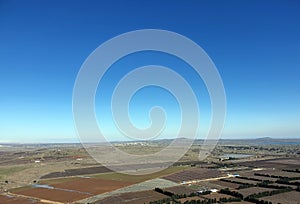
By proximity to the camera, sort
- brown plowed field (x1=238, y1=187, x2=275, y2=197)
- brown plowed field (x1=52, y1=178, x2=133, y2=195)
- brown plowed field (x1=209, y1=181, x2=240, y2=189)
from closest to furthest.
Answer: brown plowed field (x1=238, y1=187, x2=275, y2=197)
brown plowed field (x1=52, y1=178, x2=133, y2=195)
brown plowed field (x1=209, y1=181, x2=240, y2=189)

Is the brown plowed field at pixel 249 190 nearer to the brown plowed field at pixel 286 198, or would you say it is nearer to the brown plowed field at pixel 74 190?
the brown plowed field at pixel 286 198

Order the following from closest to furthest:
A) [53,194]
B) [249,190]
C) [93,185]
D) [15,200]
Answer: [15,200]
[249,190]
[53,194]
[93,185]

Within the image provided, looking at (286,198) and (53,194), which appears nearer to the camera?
(286,198)

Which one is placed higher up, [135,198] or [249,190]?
[249,190]

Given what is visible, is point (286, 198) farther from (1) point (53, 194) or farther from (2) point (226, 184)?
(1) point (53, 194)

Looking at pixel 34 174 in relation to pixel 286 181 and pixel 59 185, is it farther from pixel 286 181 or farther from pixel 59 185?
pixel 286 181

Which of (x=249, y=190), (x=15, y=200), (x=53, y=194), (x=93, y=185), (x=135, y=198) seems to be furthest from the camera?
(x=93, y=185)

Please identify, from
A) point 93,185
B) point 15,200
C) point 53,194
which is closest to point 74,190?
point 53,194

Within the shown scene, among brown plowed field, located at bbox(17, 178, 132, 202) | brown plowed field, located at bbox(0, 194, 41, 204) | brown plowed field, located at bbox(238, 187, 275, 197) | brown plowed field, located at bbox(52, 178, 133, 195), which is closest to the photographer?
brown plowed field, located at bbox(0, 194, 41, 204)

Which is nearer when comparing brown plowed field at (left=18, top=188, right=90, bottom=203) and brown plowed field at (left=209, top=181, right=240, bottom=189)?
brown plowed field at (left=18, top=188, right=90, bottom=203)

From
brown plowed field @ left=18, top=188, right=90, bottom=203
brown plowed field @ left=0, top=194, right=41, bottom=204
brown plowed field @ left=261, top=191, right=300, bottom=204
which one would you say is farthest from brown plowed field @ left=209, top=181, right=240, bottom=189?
brown plowed field @ left=0, top=194, right=41, bottom=204

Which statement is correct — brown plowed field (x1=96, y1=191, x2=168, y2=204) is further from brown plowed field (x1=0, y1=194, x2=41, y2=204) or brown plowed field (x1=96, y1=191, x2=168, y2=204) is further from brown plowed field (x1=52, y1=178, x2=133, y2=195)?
brown plowed field (x1=0, y1=194, x2=41, y2=204)

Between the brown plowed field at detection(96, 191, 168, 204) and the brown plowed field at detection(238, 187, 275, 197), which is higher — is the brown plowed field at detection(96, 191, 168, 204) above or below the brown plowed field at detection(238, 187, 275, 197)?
below
